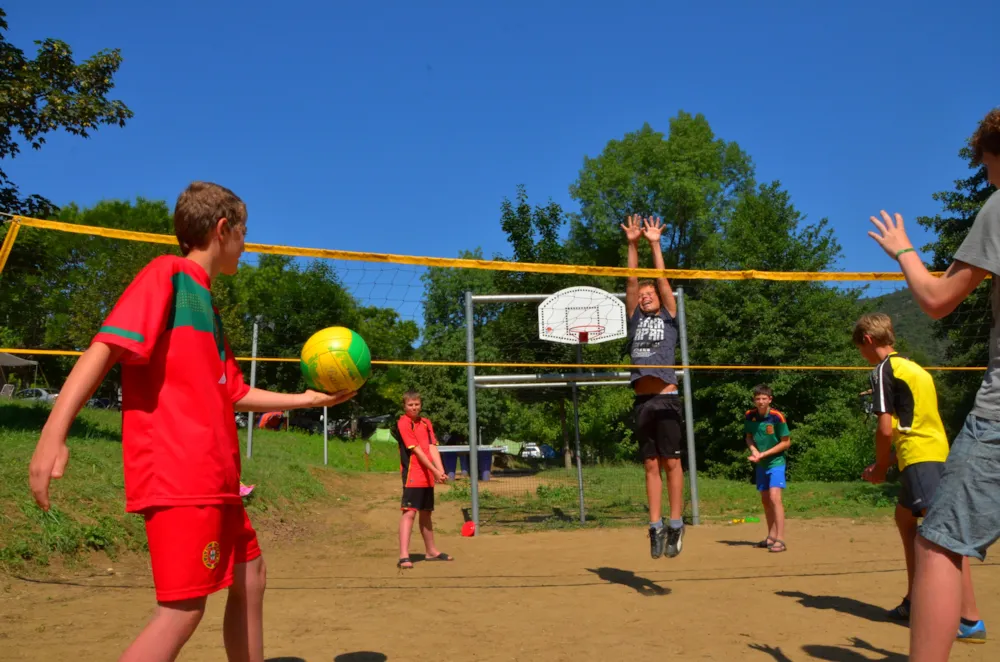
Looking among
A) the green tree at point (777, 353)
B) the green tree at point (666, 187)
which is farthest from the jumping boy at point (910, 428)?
the green tree at point (666, 187)

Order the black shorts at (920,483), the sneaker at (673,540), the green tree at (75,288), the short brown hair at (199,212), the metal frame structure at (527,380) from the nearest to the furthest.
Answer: the short brown hair at (199,212) < the black shorts at (920,483) < the sneaker at (673,540) < the metal frame structure at (527,380) < the green tree at (75,288)

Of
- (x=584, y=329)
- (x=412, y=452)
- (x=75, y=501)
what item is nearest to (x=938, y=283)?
(x=412, y=452)

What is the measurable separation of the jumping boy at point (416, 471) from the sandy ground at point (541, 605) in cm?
30

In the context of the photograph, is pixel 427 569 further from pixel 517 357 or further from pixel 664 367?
pixel 517 357

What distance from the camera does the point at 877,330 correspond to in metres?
4.26

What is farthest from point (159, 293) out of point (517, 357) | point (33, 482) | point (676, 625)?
point (517, 357)

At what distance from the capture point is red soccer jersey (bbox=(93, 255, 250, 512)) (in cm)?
208

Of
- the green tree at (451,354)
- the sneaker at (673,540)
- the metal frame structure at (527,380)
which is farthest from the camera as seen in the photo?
the green tree at (451,354)

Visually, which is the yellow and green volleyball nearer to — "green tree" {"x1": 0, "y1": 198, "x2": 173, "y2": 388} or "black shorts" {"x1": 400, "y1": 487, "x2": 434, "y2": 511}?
"black shorts" {"x1": 400, "y1": 487, "x2": 434, "y2": 511}

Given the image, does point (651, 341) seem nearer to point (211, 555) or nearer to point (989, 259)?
point (989, 259)

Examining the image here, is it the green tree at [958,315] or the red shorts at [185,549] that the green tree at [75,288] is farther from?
the green tree at [958,315]

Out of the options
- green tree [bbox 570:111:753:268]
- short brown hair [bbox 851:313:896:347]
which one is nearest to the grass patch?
short brown hair [bbox 851:313:896:347]

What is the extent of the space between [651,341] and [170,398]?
368 centimetres

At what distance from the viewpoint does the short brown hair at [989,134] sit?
90.1 inches
